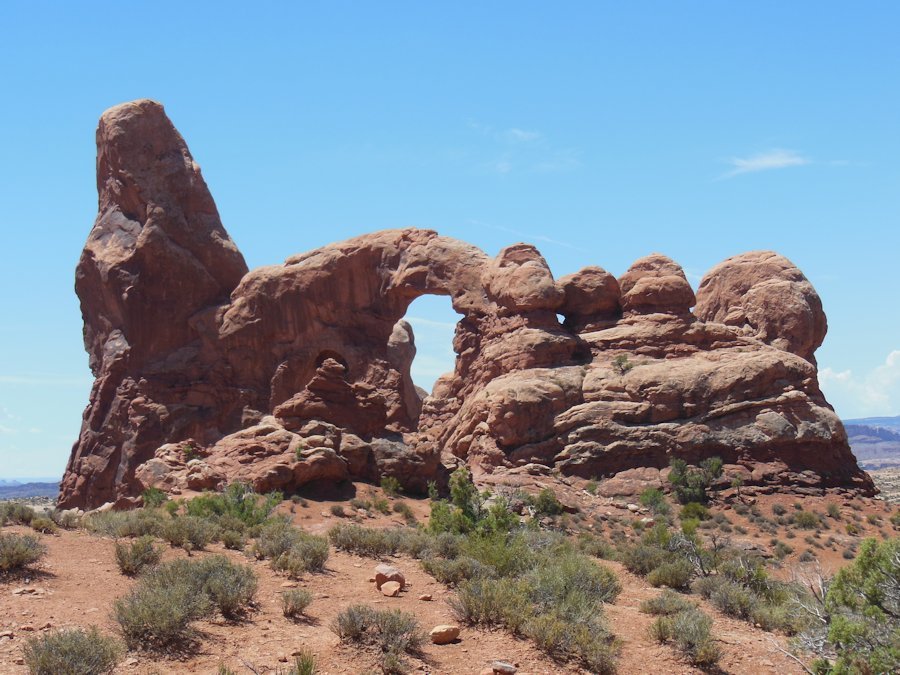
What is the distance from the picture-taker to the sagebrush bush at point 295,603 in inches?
418

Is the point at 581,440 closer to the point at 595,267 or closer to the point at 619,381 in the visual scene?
the point at 619,381

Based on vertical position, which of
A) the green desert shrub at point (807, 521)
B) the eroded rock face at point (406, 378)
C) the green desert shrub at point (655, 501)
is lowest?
the green desert shrub at point (807, 521)

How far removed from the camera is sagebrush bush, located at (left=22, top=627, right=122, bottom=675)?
25.2 feet

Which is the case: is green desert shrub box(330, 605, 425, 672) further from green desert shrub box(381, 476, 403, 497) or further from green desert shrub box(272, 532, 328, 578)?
green desert shrub box(381, 476, 403, 497)

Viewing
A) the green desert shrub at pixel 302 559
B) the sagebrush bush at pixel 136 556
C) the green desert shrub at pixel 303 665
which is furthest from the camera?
the green desert shrub at pixel 302 559

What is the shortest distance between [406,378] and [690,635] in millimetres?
35749

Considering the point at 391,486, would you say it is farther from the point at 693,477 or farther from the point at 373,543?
the point at 373,543

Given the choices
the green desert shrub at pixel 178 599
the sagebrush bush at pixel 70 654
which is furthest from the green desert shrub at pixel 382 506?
the sagebrush bush at pixel 70 654

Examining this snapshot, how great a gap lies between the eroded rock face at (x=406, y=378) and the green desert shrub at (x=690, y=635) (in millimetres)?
17456

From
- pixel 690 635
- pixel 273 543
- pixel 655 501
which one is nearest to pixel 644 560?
pixel 690 635

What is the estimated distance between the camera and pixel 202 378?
3962 centimetres

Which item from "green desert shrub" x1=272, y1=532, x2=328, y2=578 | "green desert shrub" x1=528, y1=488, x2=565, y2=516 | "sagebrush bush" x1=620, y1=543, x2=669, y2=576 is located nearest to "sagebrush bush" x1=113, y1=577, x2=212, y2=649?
"green desert shrub" x1=272, y1=532, x2=328, y2=578

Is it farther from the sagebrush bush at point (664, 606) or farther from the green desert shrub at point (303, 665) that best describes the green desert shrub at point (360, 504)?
the green desert shrub at point (303, 665)

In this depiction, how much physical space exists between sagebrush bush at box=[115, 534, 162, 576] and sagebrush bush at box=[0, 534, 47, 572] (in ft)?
3.41
